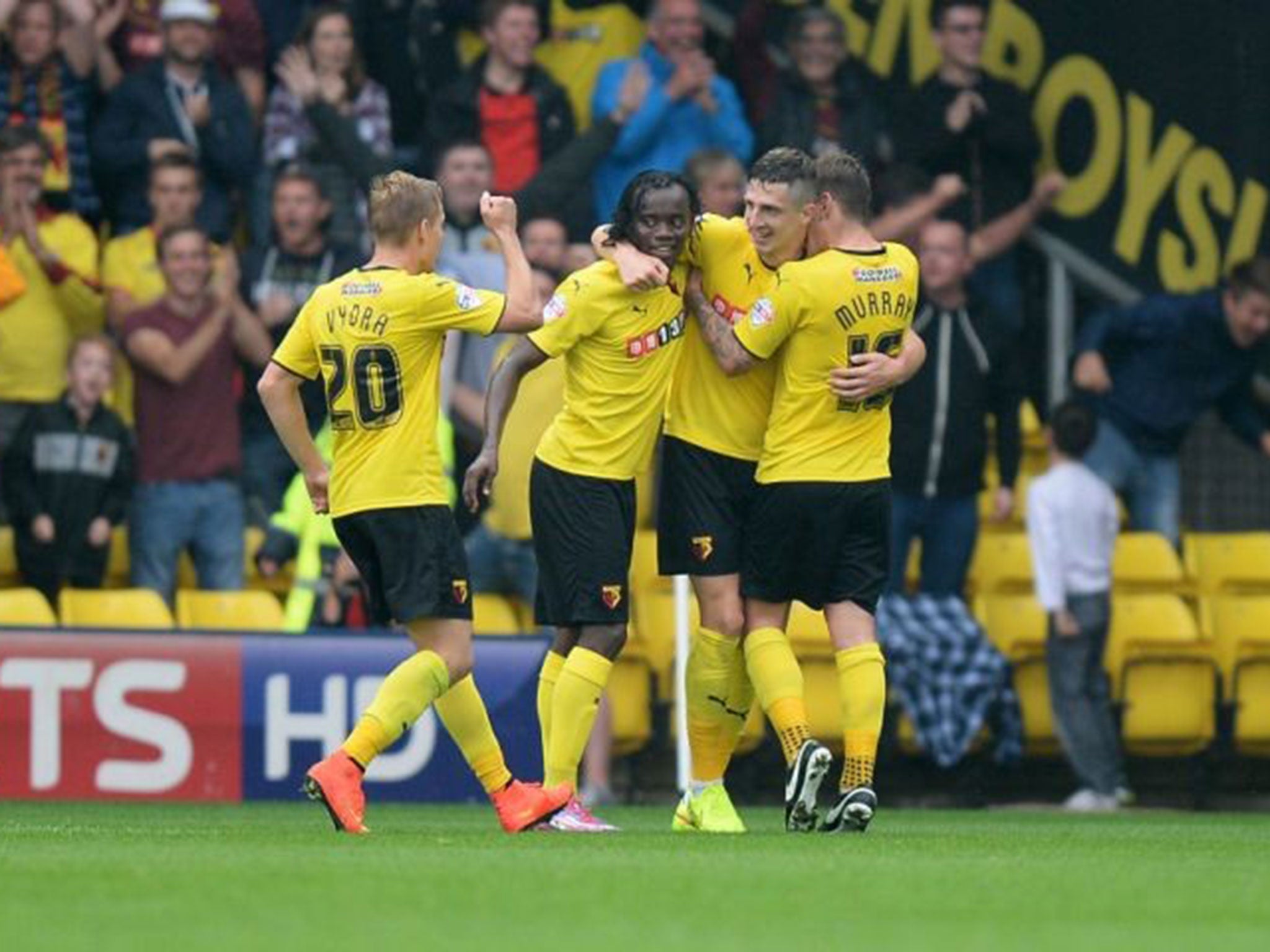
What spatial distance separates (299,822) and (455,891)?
3976 mm

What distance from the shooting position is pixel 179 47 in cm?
1535

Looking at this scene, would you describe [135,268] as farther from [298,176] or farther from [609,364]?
[609,364]

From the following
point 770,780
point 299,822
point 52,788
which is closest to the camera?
point 299,822

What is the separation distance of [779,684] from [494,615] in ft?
14.1

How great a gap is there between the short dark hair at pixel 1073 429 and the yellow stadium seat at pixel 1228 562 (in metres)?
1.21

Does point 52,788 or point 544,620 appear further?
point 52,788

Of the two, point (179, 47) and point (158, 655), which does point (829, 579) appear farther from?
point (179, 47)

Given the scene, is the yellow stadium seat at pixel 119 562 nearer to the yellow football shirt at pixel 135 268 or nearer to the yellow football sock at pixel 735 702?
the yellow football shirt at pixel 135 268

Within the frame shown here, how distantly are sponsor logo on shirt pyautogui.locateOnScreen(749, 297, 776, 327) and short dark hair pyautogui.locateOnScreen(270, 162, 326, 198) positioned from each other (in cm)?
497

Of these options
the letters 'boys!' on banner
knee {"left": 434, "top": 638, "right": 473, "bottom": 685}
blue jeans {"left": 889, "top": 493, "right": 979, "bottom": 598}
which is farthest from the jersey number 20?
blue jeans {"left": 889, "top": 493, "right": 979, "bottom": 598}

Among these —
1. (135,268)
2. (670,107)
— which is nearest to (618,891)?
(135,268)

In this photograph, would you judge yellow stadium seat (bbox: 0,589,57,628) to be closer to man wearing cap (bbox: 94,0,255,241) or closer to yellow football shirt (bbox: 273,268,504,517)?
man wearing cap (bbox: 94,0,255,241)

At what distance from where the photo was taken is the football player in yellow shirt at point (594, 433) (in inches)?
416

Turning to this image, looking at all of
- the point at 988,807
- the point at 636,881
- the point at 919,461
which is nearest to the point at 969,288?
the point at 919,461
